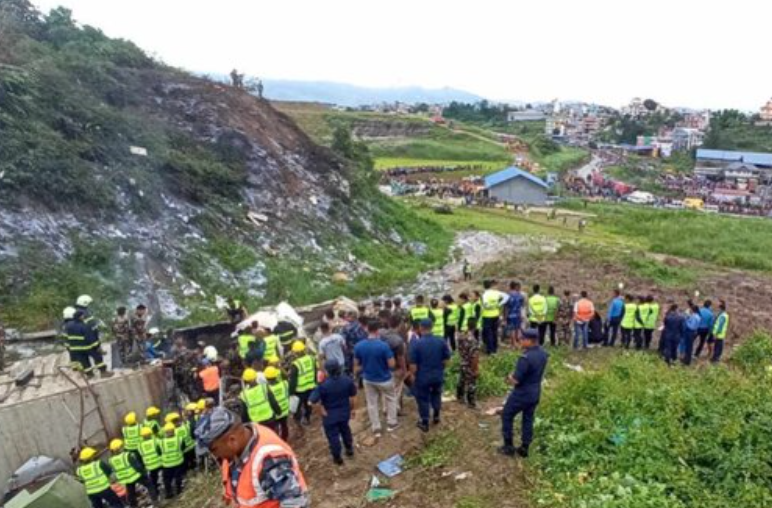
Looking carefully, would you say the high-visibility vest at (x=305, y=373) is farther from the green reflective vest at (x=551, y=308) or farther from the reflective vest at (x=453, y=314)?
the green reflective vest at (x=551, y=308)

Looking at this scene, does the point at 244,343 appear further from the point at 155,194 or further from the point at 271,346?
the point at 155,194

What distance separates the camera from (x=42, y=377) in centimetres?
1066

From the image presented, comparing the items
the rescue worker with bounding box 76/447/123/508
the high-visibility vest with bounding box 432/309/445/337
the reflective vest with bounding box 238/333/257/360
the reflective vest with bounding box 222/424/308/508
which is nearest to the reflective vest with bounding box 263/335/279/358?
the reflective vest with bounding box 238/333/257/360

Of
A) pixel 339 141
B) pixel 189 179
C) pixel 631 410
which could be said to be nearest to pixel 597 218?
pixel 339 141

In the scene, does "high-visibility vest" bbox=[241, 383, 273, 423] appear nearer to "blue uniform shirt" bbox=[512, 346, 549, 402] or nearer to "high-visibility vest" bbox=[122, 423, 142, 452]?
"high-visibility vest" bbox=[122, 423, 142, 452]

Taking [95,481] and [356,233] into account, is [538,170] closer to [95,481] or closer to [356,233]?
[356,233]

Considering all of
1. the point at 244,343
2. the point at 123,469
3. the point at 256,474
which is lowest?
the point at 123,469

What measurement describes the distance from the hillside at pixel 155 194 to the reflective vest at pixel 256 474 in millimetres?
11792

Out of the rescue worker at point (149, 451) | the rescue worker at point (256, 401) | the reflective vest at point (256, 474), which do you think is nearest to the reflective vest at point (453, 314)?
the rescue worker at point (256, 401)

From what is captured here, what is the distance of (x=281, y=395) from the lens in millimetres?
8109

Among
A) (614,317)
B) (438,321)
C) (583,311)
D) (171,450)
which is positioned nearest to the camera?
(171,450)

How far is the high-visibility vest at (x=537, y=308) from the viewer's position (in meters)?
12.8

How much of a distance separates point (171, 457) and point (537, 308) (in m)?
7.53

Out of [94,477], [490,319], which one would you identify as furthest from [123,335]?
[490,319]
